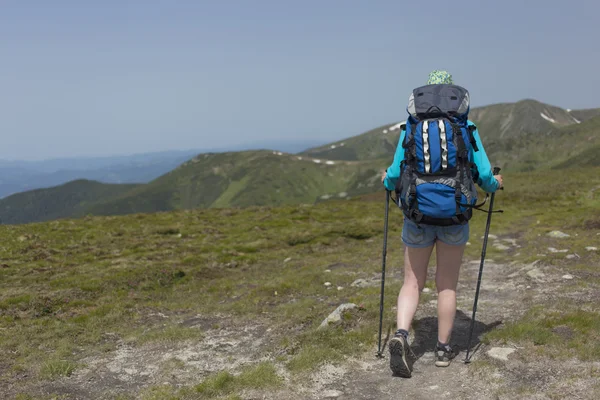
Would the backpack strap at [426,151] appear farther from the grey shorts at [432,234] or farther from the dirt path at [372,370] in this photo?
the dirt path at [372,370]

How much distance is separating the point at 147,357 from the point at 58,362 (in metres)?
1.67

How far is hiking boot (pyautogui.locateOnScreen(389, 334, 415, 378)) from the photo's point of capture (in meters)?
6.69

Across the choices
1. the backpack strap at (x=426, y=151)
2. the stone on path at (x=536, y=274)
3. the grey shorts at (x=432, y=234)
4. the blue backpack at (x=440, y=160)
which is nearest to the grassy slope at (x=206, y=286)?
the stone on path at (x=536, y=274)

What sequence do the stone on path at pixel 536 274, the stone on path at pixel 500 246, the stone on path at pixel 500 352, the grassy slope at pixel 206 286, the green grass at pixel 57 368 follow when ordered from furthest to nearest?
1. the stone on path at pixel 500 246
2. the stone on path at pixel 536 274
3. the grassy slope at pixel 206 286
4. the green grass at pixel 57 368
5. the stone on path at pixel 500 352

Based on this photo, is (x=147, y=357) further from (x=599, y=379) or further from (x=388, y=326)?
(x=599, y=379)

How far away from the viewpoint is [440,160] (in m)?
6.24

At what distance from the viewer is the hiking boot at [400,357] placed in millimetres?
6688

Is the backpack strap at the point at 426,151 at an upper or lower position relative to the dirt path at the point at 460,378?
upper

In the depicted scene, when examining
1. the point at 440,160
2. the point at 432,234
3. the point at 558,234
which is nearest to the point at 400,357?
the point at 432,234

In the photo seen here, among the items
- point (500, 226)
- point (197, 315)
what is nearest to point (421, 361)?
point (197, 315)

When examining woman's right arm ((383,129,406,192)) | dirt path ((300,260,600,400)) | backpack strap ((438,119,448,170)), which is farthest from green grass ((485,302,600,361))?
backpack strap ((438,119,448,170))

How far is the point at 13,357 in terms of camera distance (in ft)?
30.1

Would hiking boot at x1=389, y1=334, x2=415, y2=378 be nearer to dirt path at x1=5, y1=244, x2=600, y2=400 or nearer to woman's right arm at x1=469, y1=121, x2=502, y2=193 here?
dirt path at x1=5, y1=244, x2=600, y2=400

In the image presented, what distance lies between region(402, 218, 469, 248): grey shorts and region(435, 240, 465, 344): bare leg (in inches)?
4.9
